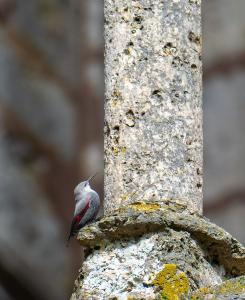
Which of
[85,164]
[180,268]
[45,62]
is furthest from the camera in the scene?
[45,62]

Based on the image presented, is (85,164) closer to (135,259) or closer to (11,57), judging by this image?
(11,57)

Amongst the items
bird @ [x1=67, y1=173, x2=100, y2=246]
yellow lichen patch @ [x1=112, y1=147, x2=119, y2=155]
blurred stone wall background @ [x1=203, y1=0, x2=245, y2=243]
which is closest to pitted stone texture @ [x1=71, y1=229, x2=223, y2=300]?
yellow lichen patch @ [x1=112, y1=147, x2=119, y2=155]

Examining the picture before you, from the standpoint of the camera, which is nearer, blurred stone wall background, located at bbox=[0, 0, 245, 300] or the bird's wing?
the bird's wing

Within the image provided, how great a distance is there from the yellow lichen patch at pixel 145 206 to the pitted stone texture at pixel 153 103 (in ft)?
0.18

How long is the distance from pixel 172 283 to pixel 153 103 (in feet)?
2.17

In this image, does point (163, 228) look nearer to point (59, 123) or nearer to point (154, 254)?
point (154, 254)

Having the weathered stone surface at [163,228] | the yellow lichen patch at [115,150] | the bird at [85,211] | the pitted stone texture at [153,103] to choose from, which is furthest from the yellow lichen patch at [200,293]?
the bird at [85,211]

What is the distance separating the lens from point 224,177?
13.2 m

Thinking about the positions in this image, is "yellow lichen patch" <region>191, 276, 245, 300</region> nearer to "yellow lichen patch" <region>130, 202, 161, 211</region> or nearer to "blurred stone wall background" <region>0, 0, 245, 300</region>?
"yellow lichen patch" <region>130, 202, 161, 211</region>

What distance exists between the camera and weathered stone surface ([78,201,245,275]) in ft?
17.3

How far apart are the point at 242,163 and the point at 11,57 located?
1.96m

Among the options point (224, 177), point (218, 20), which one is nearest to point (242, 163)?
point (224, 177)

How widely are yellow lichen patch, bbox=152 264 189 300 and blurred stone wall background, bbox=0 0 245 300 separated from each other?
24.4 ft

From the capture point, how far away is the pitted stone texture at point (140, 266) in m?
5.16
